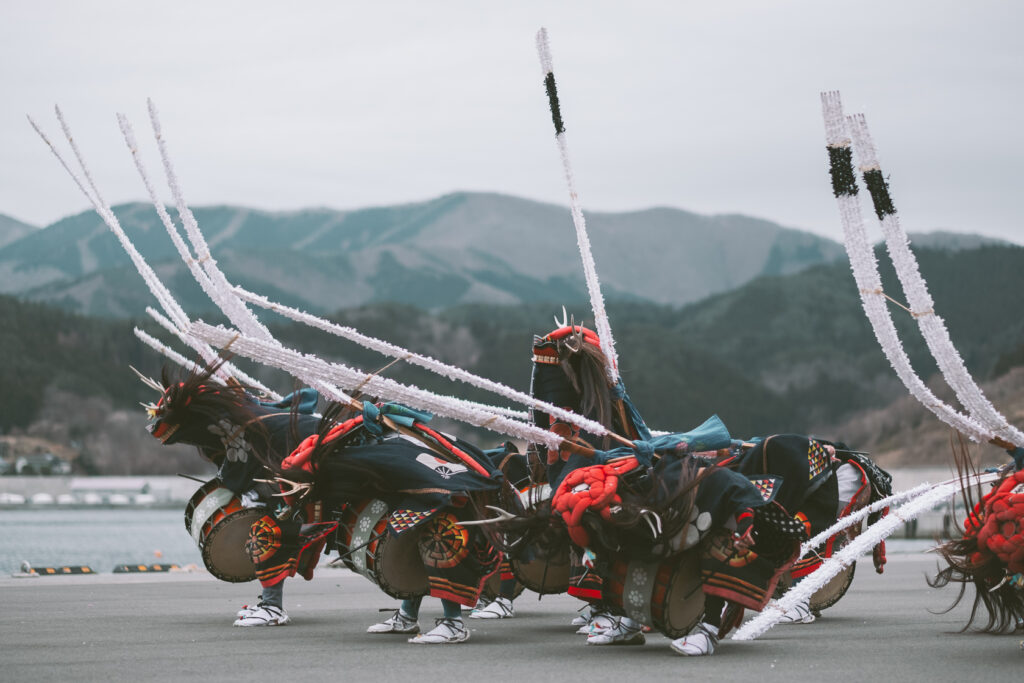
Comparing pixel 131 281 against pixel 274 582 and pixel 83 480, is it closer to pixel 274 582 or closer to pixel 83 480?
pixel 83 480

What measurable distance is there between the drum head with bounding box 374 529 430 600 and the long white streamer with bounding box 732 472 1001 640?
81.6 inches

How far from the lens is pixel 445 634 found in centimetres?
878

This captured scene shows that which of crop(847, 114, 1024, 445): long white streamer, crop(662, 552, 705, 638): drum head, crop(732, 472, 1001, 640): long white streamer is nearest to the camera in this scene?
crop(847, 114, 1024, 445): long white streamer

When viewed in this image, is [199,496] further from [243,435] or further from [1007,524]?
[1007,524]

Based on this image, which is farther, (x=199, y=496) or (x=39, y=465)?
(x=39, y=465)

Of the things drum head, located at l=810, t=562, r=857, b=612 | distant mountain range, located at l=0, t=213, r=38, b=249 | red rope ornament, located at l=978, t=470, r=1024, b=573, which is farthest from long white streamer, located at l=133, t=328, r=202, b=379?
distant mountain range, located at l=0, t=213, r=38, b=249

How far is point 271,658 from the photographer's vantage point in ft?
26.0

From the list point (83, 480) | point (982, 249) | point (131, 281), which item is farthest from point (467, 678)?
point (131, 281)

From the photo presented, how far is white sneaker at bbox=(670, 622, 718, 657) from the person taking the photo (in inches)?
311

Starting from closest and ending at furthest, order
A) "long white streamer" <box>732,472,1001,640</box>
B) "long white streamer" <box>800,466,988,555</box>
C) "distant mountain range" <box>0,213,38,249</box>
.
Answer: "long white streamer" <box>732,472,1001,640</box> → "long white streamer" <box>800,466,988,555</box> → "distant mountain range" <box>0,213,38,249</box>

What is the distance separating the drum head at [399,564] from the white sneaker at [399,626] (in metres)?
0.58

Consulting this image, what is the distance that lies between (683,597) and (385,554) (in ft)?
6.49

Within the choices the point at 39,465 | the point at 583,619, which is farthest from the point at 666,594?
the point at 39,465

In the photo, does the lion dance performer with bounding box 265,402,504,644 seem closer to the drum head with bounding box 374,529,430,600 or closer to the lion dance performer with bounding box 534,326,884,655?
the drum head with bounding box 374,529,430,600
